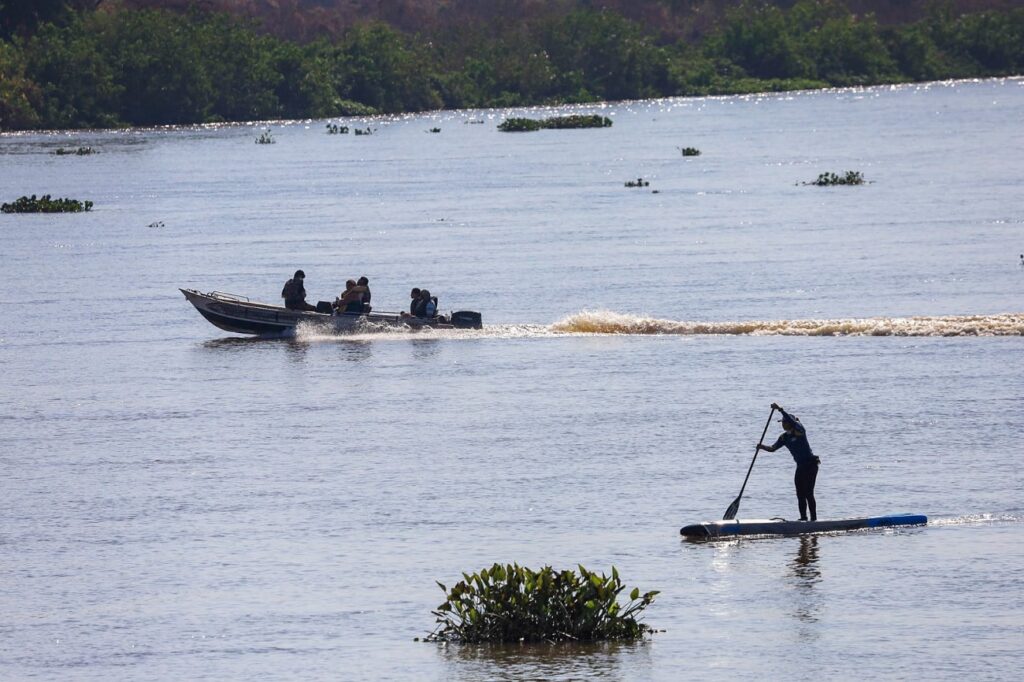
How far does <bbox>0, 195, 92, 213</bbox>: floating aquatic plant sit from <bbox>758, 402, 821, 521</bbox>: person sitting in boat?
3092 inches

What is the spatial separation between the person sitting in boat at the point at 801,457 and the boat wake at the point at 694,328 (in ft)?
72.1

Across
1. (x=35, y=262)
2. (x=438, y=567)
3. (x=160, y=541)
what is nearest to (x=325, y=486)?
(x=160, y=541)

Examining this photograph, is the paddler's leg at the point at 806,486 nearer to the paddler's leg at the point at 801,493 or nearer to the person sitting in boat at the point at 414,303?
the paddler's leg at the point at 801,493

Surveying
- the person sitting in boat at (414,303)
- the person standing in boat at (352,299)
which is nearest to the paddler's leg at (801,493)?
the person sitting in boat at (414,303)

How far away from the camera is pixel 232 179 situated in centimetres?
12625

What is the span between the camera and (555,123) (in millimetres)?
188125

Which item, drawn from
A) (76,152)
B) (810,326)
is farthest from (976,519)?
(76,152)

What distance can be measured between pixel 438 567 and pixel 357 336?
26.0m

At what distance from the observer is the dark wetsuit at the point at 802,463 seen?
30750 mm

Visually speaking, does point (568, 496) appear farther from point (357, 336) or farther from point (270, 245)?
point (270, 245)

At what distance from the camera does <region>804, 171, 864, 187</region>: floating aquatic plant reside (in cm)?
10550

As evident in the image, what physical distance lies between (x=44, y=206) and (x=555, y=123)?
9181 cm

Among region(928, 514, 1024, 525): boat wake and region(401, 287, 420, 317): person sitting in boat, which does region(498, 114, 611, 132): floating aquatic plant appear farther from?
region(928, 514, 1024, 525): boat wake

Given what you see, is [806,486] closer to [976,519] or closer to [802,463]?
[802,463]
